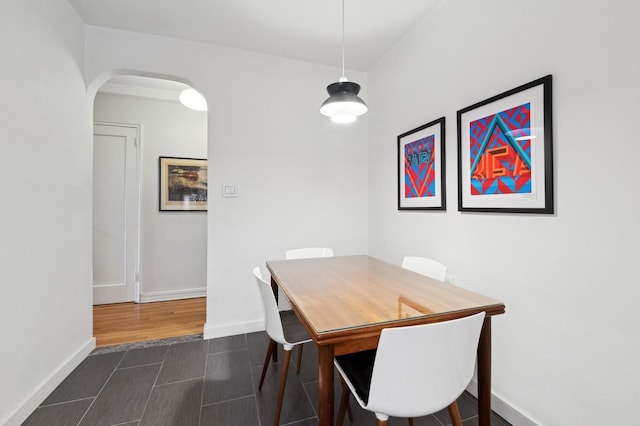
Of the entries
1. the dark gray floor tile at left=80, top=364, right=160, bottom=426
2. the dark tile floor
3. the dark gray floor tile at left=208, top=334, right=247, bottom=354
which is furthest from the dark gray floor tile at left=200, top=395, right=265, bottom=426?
the dark gray floor tile at left=208, top=334, right=247, bottom=354

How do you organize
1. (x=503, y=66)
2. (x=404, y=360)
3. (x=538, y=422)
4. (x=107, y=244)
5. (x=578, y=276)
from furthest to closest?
(x=107, y=244)
(x=503, y=66)
(x=538, y=422)
(x=578, y=276)
(x=404, y=360)

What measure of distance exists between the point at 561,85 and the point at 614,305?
0.96m

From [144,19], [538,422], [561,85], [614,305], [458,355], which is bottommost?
[538,422]

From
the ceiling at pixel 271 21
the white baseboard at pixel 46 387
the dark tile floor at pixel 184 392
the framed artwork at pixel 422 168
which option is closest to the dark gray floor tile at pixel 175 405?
the dark tile floor at pixel 184 392

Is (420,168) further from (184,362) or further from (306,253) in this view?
(184,362)

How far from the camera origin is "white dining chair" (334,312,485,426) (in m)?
0.83

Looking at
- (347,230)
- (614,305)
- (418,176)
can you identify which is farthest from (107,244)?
(614,305)

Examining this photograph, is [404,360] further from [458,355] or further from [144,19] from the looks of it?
[144,19]

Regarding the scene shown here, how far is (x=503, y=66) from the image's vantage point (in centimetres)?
151

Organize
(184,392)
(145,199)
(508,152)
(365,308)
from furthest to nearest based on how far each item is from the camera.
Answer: (145,199) < (184,392) < (508,152) < (365,308)

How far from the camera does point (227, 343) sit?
2.35 m

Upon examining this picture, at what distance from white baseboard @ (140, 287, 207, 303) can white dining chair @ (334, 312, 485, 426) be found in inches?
124

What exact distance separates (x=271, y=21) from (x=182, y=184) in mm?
2225

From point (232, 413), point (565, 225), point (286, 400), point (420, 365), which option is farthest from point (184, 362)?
point (565, 225)
